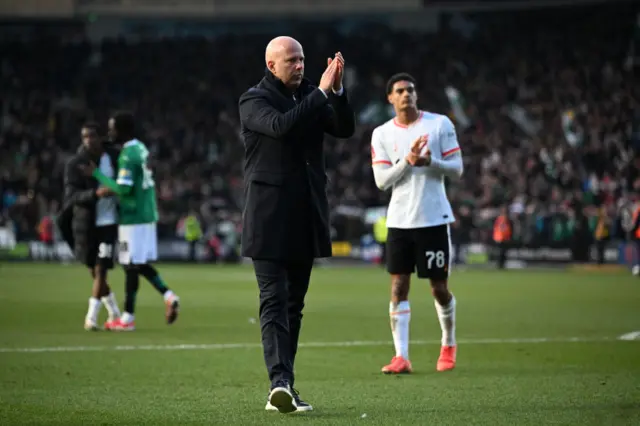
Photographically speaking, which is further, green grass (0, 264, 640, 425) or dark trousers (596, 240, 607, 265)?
dark trousers (596, 240, 607, 265)

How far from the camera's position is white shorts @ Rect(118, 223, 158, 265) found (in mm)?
14766

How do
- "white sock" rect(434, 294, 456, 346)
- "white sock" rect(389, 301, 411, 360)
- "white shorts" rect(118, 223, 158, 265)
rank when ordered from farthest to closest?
1. "white shorts" rect(118, 223, 158, 265)
2. "white sock" rect(434, 294, 456, 346)
3. "white sock" rect(389, 301, 411, 360)

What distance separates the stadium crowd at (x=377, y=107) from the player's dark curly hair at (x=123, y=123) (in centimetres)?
2528

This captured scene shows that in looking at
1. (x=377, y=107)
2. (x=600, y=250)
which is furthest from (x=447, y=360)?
(x=377, y=107)

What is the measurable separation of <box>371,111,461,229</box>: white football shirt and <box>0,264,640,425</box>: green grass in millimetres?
1332

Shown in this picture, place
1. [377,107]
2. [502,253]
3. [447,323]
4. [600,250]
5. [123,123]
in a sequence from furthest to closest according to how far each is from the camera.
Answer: [377,107], [502,253], [600,250], [123,123], [447,323]

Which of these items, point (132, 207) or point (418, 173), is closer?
point (418, 173)

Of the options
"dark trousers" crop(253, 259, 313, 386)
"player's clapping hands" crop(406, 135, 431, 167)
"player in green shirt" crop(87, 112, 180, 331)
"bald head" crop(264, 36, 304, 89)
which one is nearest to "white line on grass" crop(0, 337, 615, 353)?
"player in green shirt" crop(87, 112, 180, 331)

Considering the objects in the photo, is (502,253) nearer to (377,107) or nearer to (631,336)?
(377,107)

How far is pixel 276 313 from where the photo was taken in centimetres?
779

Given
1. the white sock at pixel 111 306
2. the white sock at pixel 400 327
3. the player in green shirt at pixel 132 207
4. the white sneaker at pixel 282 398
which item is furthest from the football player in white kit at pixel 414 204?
the white sock at pixel 111 306

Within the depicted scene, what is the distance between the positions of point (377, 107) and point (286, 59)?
133 feet

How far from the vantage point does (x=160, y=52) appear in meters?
51.4

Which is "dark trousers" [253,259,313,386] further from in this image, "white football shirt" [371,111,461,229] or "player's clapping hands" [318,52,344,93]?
"white football shirt" [371,111,461,229]
